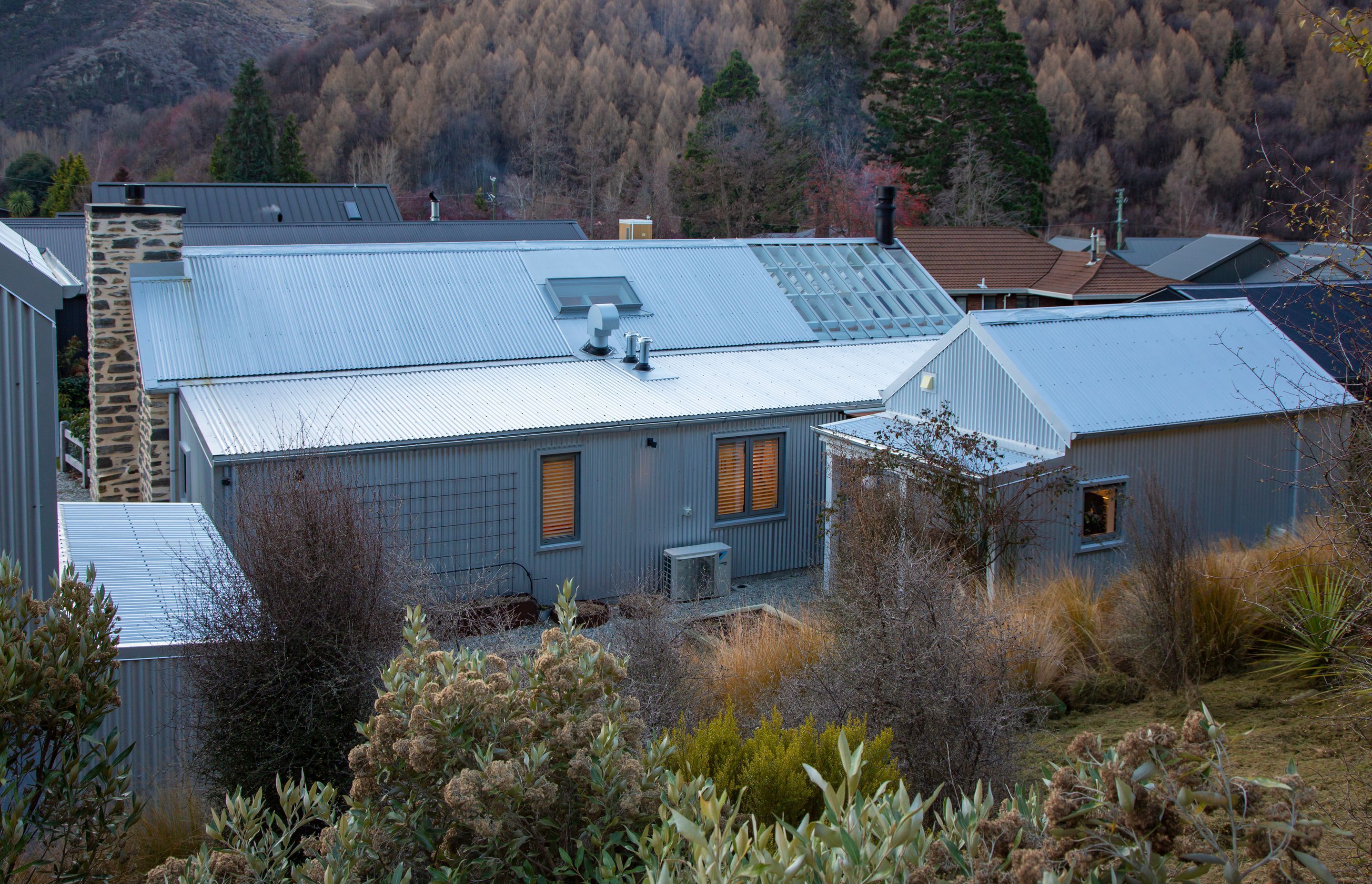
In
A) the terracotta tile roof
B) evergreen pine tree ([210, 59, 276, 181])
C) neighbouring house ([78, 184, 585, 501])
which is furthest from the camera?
evergreen pine tree ([210, 59, 276, 181])

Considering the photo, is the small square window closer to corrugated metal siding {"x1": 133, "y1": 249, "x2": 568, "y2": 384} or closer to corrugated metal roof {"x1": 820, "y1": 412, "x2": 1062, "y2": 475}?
corrugated metal roof {"x1": 820, "y1": 412, "x2": 1062, "y2": 475}

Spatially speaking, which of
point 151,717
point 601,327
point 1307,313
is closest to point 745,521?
point 601,327

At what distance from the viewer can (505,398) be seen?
14492mm

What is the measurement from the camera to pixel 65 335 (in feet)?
92.8

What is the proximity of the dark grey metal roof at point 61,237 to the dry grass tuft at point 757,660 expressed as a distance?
1050 inches

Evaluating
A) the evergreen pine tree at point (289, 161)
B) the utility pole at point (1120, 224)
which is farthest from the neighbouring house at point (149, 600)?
the evergreen pine tree at point (289, 161)

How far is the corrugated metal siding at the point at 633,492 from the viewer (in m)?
13.1

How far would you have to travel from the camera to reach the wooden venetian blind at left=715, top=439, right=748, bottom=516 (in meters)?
15.0

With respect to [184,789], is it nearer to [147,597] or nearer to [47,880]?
[47,880]

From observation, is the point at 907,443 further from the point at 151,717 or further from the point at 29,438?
the point at 29,438

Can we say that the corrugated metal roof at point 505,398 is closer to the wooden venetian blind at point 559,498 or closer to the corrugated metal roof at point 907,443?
the wooden venetian blind at point 559,498

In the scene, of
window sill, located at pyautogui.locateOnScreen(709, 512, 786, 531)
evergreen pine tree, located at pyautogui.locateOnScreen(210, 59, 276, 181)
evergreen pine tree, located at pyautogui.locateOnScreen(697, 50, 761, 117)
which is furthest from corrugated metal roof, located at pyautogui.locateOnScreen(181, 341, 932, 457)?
evergreen pine tree, located at pyautogui.locateOnScreen(210, 59, 276, 181)

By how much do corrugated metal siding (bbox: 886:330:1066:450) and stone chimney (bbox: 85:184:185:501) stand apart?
1108cm

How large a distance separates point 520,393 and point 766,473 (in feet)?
12.0
